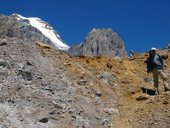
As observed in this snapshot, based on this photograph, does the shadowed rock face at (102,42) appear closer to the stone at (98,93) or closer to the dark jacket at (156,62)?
the dark jacket at (156,62)

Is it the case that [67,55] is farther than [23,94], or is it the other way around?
[67,55]

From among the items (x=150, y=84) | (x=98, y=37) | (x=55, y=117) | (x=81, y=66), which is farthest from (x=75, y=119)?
(x=98, y=37)

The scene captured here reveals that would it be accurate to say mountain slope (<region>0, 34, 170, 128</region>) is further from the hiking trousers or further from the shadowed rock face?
the shadowed rock face

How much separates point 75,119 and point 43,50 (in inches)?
218

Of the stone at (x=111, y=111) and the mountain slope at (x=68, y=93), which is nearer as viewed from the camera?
the mountain slope at (x=68, y=93)

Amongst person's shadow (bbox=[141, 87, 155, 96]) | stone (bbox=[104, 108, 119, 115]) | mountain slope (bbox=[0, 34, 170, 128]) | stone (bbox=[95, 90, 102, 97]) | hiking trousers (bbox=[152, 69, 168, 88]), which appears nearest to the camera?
mountain slope (bbox=[0, 34, 170, 128])

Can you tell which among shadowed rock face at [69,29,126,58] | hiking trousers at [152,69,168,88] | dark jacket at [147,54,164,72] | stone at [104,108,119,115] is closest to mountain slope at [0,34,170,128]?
stone at [104,108,119,115]

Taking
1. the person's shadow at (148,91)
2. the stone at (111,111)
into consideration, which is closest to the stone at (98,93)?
the stone at (111,111)

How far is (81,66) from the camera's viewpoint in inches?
909

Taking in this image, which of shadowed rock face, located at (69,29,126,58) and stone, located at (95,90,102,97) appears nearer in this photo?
stone, located at (95,90,102,97)

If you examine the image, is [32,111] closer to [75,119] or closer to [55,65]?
[75,119]

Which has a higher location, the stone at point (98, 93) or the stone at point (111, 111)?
the stone at point (98, 93)

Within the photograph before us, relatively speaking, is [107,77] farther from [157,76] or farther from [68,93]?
[68,93]

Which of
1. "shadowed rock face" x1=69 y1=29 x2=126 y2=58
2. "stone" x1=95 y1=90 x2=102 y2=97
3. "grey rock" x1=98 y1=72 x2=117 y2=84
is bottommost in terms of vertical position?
"stone" x1=95 y1=90 x2=102 y2=97
